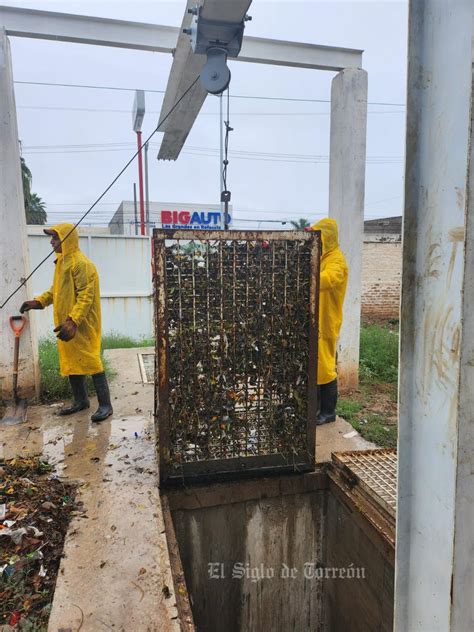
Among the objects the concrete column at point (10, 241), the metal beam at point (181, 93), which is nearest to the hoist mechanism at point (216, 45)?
the metal beam at point (181, 93)

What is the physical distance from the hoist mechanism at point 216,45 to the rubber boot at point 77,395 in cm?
283

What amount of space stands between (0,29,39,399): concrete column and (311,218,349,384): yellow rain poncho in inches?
113

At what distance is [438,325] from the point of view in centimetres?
117

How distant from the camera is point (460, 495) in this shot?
3.65 ft

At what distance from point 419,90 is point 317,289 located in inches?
66.6

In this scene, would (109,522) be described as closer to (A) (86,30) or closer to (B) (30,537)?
(B) (30,537)

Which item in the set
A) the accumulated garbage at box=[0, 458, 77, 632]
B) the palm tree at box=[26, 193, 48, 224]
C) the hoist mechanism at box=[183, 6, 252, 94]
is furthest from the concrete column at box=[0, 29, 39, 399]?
the palm tree at box=[26, 193, 48, 224]

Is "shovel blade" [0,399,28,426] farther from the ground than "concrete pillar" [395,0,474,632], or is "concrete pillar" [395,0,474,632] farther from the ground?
"concrete pillar" [395,0,474,632]

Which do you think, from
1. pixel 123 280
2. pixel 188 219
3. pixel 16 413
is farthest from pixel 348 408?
pixel 188 219

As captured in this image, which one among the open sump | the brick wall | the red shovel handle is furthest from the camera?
the brick wall

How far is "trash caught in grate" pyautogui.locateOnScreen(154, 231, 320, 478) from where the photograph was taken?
8.66 ft

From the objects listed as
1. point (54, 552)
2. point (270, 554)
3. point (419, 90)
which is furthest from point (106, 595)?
point (419, 90)

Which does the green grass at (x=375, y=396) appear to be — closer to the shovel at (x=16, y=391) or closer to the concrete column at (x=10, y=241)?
the shovel at (x=16, y=391)

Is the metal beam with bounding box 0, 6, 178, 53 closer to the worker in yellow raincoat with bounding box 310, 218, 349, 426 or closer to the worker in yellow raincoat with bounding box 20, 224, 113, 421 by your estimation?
the worker in yellow raincoat with bounding box 20, 224, 113, 421
